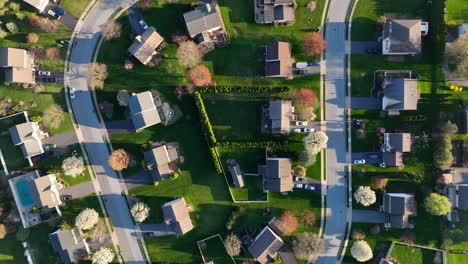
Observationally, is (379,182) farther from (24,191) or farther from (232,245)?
(24,191)

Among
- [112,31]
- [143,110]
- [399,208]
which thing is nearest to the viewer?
[399,208]

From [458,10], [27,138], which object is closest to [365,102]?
[458,10]

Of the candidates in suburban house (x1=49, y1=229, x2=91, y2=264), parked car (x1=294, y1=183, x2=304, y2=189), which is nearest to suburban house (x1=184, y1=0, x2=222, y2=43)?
parked car (x1=294, y1=183, x2=304, y2=189)

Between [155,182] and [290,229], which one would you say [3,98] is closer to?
[155,182]

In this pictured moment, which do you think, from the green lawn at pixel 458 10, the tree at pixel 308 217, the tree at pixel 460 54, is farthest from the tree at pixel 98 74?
the green lawn at pixel 458 10

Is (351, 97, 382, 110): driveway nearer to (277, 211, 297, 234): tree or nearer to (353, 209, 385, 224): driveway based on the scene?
(353, 209, 385, 224): driveway

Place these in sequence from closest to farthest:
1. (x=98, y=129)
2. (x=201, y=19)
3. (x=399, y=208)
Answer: (x=399, y=208) → (x=201, y=19) → (x=98, y=129)

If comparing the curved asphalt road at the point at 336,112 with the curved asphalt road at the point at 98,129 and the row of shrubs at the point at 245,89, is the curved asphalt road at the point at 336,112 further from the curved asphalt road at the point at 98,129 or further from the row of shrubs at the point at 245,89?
the curved asphalt road at the point at 98,129
